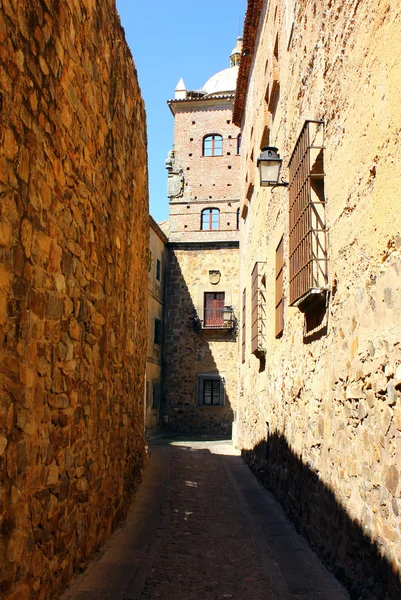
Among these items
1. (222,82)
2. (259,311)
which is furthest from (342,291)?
(222,82)

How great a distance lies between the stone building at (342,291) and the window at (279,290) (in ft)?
0.05

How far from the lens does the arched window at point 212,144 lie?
26547 mm

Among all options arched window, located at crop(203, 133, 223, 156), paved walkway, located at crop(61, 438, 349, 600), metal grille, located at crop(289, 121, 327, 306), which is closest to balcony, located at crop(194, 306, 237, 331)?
arched window, located at crop(203, 133, 223, 156)

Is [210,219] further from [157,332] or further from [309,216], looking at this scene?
[309,216]

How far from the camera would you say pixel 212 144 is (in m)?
26.7

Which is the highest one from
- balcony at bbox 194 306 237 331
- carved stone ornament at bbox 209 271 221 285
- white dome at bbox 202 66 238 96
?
white dome at bbox 202 66 238 96

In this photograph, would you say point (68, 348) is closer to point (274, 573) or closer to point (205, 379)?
point (274, 573)

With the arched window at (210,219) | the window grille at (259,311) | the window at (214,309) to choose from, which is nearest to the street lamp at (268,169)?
the window grille at (259,311)

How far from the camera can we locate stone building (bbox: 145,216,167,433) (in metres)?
20.9

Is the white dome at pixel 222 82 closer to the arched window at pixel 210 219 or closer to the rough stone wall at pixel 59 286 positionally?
the arched window at pixel 210 219

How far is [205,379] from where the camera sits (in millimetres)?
22609

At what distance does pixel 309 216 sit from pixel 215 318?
17860mm

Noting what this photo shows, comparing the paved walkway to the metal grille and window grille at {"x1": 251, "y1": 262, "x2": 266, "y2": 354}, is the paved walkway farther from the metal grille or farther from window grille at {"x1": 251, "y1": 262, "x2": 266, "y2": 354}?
window grille at {"x1": 251, "y1": 262, "x2": 266, "y2": 354}

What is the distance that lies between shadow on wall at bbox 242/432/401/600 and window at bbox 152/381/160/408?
45.8ft
